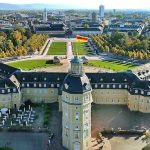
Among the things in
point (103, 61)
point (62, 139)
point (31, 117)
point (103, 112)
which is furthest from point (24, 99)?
point (103, 61)

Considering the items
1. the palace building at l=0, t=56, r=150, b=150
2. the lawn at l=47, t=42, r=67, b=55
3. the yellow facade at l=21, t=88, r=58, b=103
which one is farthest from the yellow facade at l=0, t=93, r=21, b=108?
the lawn at l=47, t=42, r=67, b=55

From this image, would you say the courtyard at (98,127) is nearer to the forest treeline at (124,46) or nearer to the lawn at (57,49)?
the forest treeline at (124,46)

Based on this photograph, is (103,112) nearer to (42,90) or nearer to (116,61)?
(42,90)

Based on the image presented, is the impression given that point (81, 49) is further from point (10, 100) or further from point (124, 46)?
point (10, 100)

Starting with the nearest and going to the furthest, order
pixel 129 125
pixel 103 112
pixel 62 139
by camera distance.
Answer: pixel 62 139, pixel 129 125, pixel 103 112

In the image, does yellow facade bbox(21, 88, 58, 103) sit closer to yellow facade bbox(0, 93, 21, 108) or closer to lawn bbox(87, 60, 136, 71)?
yellow facade bbox(0, 93, 21, 108)

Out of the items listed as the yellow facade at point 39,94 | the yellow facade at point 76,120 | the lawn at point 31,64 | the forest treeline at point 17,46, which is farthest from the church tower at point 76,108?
the forest treeline at point 17,46
